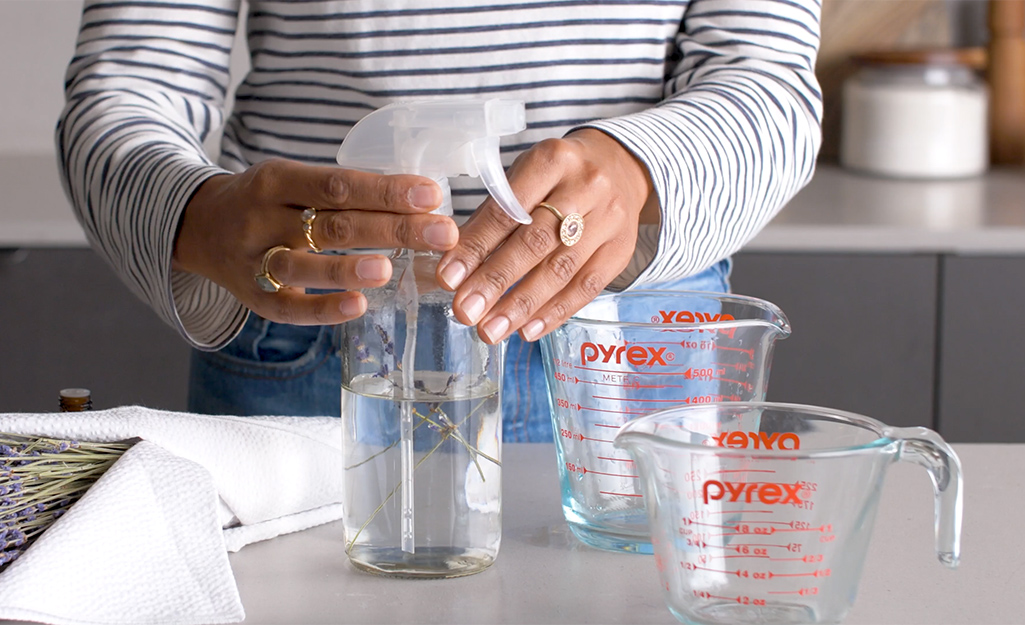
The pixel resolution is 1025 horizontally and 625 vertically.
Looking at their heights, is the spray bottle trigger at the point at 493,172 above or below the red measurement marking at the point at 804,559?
above

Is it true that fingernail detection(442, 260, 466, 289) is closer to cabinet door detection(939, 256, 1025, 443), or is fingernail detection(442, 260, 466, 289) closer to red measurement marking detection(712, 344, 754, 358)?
red measurement marking detection(712, 344, 754, 358)

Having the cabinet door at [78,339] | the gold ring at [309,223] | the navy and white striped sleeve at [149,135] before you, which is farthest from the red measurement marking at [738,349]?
the cabinet door at [78,339]

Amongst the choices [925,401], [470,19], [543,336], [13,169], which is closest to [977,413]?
[925,401]

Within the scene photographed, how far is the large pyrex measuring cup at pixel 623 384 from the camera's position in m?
0.62

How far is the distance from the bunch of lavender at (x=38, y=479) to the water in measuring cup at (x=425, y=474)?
0.44 feet

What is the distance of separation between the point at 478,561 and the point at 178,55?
1.88 ft

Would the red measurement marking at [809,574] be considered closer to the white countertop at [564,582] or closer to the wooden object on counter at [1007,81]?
the white countertop at [564,582]

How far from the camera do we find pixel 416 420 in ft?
1.94

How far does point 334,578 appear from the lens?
0.61m

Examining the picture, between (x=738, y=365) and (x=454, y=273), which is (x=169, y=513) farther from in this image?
(x=738, y=365)

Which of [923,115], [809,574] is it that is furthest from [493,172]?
[923,115]

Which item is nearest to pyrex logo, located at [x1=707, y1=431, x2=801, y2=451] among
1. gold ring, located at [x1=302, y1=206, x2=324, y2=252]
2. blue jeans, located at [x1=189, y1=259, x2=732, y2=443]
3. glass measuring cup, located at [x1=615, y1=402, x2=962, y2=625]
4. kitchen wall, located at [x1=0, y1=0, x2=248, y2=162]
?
glass measuring cup, located at [x1=615, y1=402, x2=962, y2=625]

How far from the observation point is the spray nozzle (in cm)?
55

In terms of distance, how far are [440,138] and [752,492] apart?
0.22 meters
